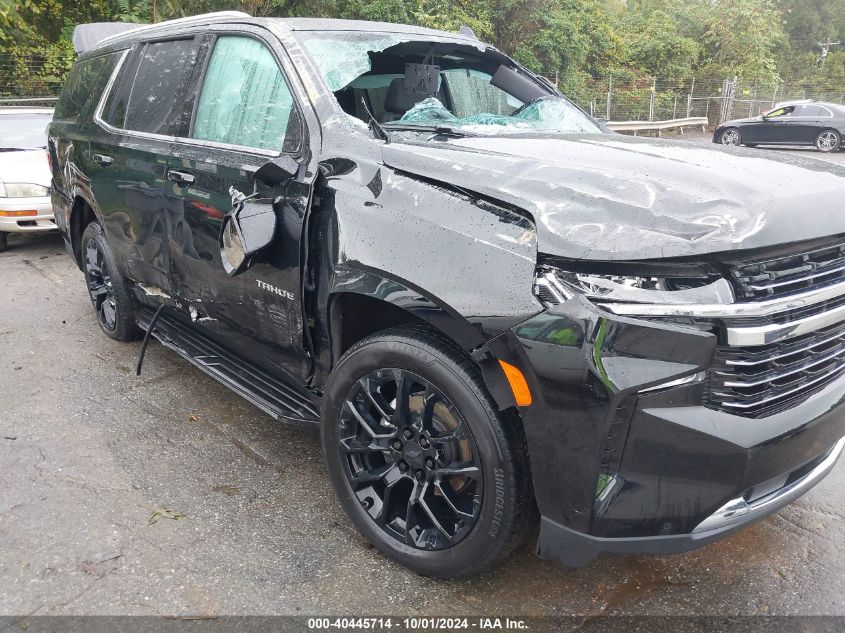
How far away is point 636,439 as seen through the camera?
5.90 ft

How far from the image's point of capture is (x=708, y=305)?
174cm

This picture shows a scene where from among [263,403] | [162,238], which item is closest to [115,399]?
[162,238]

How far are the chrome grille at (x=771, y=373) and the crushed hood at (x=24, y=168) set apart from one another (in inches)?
296

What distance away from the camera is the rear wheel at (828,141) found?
18438 millimetres

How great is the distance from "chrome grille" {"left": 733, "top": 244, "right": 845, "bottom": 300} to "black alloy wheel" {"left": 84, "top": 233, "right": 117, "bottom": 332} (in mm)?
3954

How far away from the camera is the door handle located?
3216mm

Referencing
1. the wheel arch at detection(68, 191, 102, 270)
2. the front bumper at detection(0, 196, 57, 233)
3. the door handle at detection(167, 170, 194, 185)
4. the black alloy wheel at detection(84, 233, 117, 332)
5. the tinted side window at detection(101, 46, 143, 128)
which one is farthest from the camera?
the front bumper at detection(0, 196, 57, 233)

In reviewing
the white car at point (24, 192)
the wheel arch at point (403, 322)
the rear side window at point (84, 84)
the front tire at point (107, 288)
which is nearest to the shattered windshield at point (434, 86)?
the wheel arch at point (403, 322)

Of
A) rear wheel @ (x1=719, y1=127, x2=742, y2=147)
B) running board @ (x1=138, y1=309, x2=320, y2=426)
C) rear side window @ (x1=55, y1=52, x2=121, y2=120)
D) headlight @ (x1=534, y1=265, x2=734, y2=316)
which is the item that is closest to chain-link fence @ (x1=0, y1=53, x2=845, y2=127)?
rear wheel @ (x1=719, y1=127, x2=742, y2=147)

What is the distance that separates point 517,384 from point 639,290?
1.41 ft

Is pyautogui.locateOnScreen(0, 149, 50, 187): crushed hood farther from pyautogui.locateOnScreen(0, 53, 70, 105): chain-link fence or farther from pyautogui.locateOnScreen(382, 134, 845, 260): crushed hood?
pyautogui.locateOnScreen(0, 53, 70, 105): chain-link fence

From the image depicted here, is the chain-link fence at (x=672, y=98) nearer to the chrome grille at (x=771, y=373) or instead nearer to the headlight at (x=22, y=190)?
the headlight at (x=22, y=190)

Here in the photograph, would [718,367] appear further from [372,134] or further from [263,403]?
[263,403]

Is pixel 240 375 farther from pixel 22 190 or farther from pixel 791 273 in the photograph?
pixel 22 190
